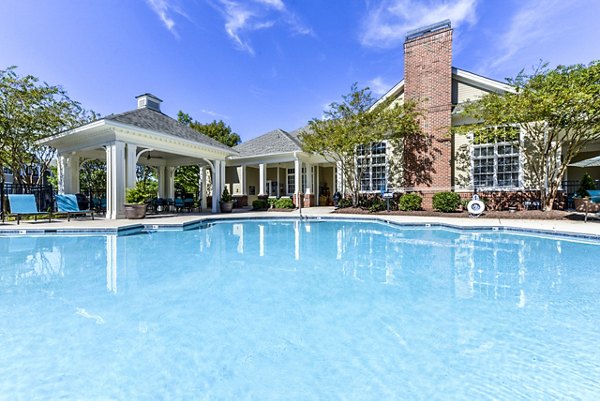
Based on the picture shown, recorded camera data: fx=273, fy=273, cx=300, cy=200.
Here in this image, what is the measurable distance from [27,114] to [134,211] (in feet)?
28.6

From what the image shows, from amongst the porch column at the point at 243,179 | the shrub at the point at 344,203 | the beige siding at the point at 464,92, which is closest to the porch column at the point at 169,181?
the porch column at the point at 243,179

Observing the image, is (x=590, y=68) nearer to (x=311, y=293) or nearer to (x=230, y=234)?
(x=311, y=293)

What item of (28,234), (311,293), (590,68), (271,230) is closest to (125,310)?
(311,293)

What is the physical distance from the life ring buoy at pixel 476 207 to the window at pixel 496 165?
1.94 m

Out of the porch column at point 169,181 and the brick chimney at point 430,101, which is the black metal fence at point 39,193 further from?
the brick chimney at point 430,101

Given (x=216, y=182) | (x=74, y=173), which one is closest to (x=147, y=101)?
(x=74, y=173)

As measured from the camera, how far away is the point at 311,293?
3908 millimetres

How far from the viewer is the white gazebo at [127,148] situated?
11500 millimetres

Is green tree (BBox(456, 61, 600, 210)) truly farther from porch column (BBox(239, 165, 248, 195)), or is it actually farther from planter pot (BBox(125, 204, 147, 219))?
planter pot (BBox(125, 204, 147, 219))

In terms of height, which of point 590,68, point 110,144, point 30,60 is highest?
point 30,60

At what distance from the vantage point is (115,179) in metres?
11.5

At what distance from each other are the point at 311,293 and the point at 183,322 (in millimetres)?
1703

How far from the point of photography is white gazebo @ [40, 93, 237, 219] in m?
11.5

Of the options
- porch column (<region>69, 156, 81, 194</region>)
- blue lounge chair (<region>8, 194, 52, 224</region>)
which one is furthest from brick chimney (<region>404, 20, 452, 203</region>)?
porch column (<region>69, 156, 81, 194</region>)
